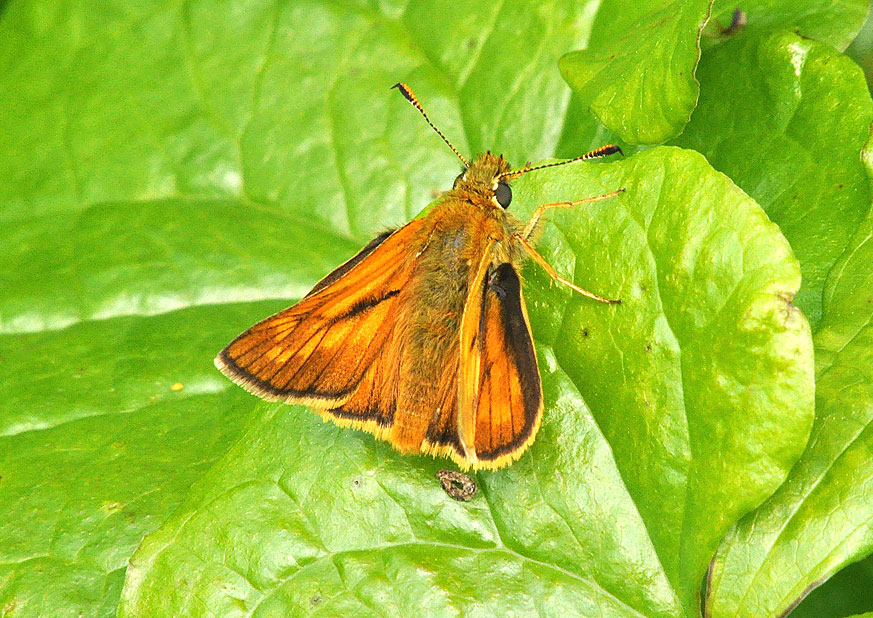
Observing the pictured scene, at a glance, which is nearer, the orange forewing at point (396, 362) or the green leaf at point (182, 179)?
the orange forewing at point (396, 362)

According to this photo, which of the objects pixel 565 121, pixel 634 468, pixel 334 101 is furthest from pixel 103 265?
pixel 634 468

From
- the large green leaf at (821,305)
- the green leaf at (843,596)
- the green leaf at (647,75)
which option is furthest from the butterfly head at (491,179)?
the green leaf at (843,596)

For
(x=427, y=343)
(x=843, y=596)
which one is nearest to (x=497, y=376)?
(x=427, y=343)

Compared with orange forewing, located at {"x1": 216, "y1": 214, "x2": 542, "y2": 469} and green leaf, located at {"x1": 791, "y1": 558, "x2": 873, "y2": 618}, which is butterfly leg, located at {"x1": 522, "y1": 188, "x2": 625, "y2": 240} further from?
green leaf, located at {"x1": 791, "y1": 558, "x2": 873, "y2": 618}

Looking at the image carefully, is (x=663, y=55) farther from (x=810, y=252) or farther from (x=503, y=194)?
(x=810, y=252)

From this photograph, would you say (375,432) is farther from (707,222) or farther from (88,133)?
(88,133)

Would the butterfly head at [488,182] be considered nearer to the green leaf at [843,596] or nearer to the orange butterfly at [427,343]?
the orange butterfly at [427,343]
